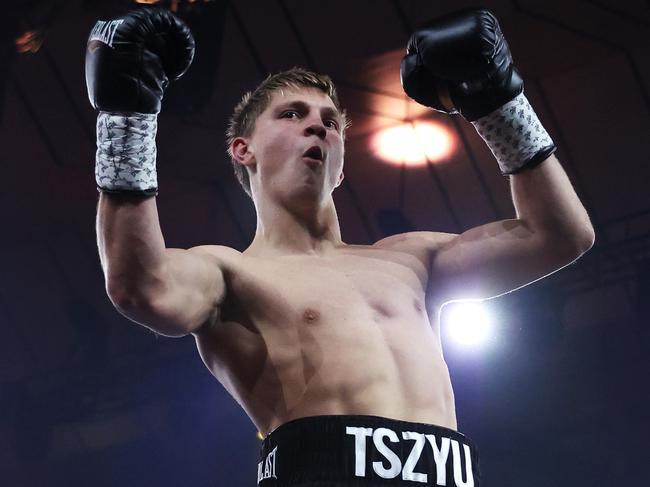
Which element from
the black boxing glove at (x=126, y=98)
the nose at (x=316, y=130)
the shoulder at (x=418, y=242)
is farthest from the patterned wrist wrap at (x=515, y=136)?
the black boxing glove at (x=126, y=98)

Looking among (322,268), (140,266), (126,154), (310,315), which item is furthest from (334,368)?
(126,154)

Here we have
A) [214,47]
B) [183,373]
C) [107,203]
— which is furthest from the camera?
[183,373]

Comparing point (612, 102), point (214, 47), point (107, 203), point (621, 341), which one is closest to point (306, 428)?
point (107, 203)

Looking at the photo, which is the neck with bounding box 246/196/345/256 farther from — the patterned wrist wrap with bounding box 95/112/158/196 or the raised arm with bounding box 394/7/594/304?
the patterned wrist wrap with bounding box 95/112/158/196

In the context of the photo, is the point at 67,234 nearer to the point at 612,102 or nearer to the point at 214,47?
the point at 214,47

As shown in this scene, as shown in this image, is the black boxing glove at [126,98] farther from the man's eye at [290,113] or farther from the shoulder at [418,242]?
the shoulder at [418,242]

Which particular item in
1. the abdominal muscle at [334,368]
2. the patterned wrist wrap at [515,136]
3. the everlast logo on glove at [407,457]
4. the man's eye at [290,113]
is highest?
the man's eye at [290,113]

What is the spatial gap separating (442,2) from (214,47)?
4.09ft

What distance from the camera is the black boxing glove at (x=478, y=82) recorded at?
5.45 feet

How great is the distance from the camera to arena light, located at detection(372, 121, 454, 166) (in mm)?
5297

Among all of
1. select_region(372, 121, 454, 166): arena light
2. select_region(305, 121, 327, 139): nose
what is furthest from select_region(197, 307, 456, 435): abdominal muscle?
select_region(372, 121, 454, 166): arena light

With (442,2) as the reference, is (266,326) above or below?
below

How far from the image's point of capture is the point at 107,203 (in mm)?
1460

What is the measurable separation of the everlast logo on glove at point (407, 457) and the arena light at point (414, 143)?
3935 millimetres
